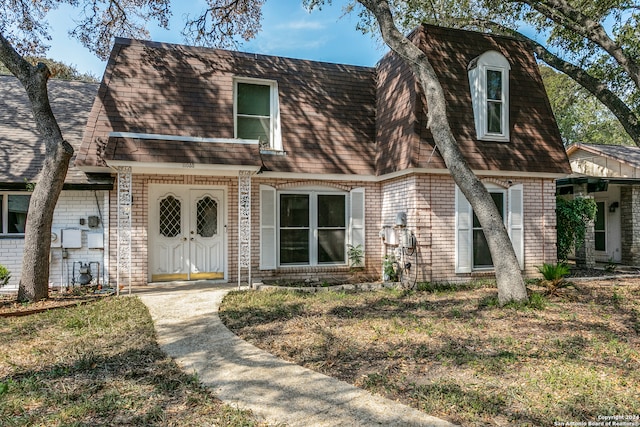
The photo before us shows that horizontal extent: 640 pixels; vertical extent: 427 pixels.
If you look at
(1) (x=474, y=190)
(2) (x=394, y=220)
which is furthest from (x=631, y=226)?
(1) (x=474, y=190)

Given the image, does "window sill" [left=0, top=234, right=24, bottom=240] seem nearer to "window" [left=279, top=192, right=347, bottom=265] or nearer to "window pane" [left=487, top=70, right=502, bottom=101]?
"window" [left=279, top=192, right=347, bottom=265]

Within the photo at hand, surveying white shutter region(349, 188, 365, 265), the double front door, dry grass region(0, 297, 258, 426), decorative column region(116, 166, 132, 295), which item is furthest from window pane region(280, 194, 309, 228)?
dry grass region(0, 297, 258, 426)

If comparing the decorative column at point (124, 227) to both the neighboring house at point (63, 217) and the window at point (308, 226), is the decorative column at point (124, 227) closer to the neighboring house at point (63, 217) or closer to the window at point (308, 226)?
the neighboring house at point (63, 217)

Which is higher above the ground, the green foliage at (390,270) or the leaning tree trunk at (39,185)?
the leaning tree trunk at (39,185)

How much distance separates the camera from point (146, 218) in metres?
9.06

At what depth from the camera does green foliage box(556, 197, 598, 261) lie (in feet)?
37.8

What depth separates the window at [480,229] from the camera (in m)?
9.41

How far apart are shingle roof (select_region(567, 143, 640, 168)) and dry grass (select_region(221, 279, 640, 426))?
9.32m

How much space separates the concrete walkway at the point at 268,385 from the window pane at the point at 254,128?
207 inches

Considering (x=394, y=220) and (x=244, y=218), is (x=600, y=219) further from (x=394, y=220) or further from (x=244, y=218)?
(x=244, y=218)

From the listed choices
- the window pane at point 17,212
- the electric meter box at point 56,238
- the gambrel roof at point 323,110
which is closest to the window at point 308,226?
the gambrel roof at point 323,110

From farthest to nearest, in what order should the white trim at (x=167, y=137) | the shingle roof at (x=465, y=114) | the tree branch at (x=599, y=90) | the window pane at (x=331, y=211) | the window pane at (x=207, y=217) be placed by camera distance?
the window pane at (x=331, y=211) < the window pane at (x=207, y=217) < the shingle roof at (x=465, y=114) < the tree branch at (x=599, y=90) < the white trim at (x=167, y=137)

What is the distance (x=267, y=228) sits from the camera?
9781 millimetres

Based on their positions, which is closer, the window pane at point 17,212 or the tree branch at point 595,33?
the tree branch at point 595,33
